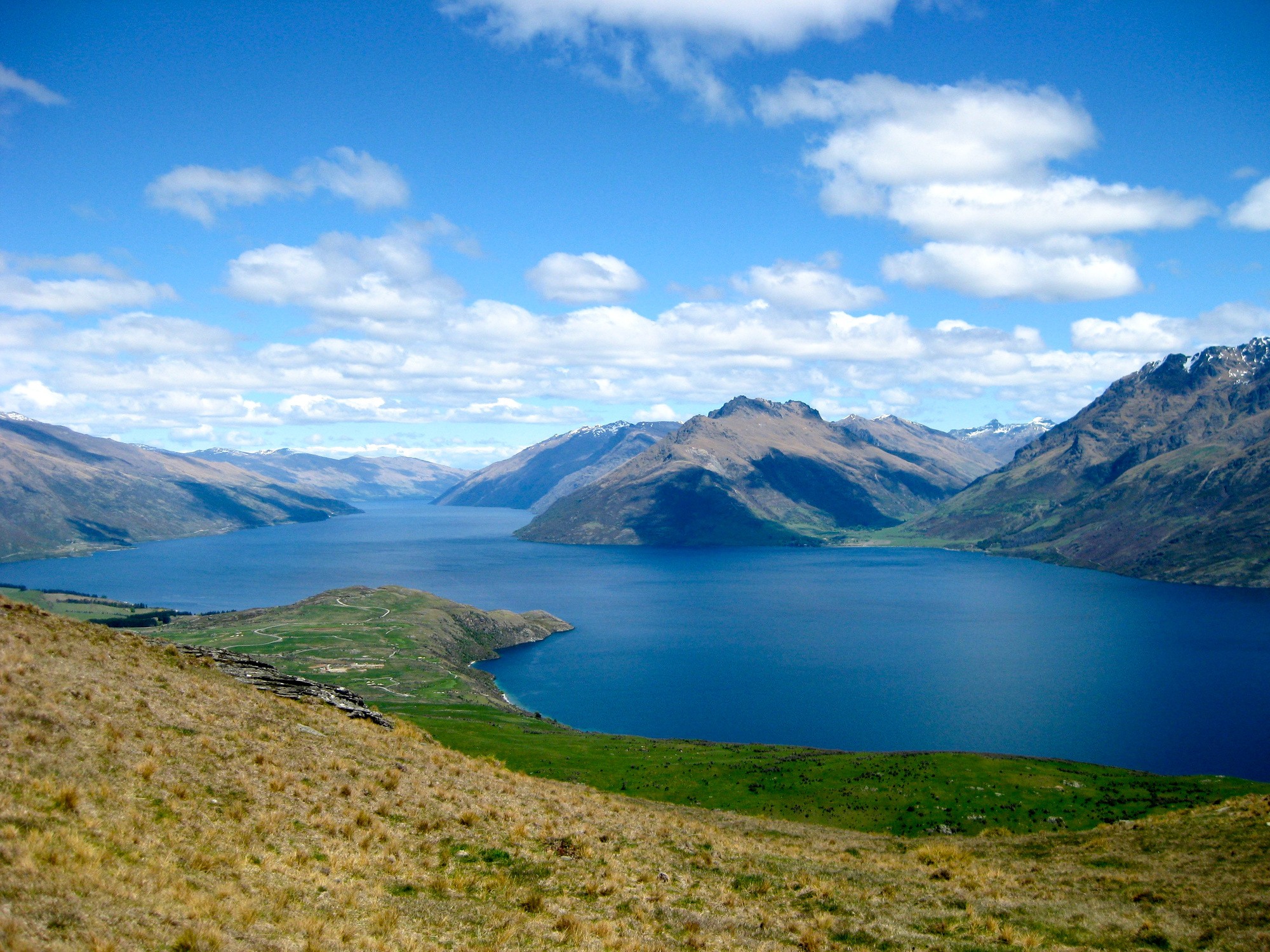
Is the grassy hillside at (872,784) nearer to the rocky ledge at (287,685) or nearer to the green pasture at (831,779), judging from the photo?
the green pasture at (831,779)

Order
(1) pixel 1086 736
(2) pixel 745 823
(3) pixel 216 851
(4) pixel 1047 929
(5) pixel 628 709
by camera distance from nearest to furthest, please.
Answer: (3) pixel 216 851 < (4) pixel 1047 929 < (2) pixel 745 823 < (1) pixel 1086 736 < (5) pixel 628 709

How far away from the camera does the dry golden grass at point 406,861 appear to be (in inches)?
655

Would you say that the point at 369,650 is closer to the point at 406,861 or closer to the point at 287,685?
the point at 287,685

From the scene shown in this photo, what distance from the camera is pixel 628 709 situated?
146 meters

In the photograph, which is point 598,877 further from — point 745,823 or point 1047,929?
point 745,823

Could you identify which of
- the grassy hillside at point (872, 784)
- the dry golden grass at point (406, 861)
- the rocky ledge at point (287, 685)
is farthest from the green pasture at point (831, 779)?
the rocky ledge at point (287, 685)

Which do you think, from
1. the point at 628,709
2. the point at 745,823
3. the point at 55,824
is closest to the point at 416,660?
the point at 628,709

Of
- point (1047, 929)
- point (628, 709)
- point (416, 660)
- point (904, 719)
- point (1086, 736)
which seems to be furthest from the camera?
point (416, 660)

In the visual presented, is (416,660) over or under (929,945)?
under

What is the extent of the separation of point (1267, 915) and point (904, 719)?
375 feet

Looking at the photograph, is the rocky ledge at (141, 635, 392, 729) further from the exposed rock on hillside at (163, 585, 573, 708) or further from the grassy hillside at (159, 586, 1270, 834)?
the exposed rock on hillside at (163, 585, 573, 708)

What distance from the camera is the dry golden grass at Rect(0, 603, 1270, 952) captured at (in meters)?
16.6

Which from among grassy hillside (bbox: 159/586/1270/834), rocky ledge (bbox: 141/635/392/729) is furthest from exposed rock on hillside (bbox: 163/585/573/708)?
rocky ledge (bbox: 141/635/392/729)

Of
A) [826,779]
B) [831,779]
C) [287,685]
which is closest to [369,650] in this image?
Answer: [826,779]
